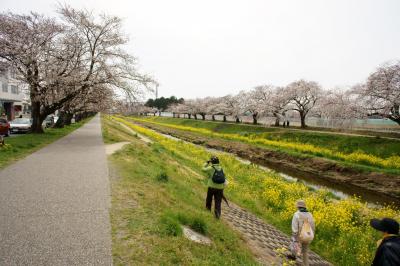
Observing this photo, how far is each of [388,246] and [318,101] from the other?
4469cm

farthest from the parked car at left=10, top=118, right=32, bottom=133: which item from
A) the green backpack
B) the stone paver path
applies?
the green backpack

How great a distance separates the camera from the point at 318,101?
45281mm

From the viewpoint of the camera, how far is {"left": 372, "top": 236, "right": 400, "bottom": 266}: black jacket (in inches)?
156

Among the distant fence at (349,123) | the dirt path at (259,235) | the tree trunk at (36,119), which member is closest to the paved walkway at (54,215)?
the dirt path at (259,235)

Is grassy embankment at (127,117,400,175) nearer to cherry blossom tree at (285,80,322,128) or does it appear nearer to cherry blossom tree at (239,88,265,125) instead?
cherry blossom tree at (285,80,322,128)

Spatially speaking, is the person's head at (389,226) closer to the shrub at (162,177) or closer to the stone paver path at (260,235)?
the stone paver path at (260,235)

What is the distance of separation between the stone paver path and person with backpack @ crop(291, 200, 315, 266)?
453 millimetres

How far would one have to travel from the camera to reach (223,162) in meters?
22.5

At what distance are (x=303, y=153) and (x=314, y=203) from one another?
1583 cm

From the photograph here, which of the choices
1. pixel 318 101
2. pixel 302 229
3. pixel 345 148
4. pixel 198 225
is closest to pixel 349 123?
→ pixel 345 148

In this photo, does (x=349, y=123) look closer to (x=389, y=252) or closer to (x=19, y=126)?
(x=389, y=252)

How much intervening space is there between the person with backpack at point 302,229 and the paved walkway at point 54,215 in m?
4.37

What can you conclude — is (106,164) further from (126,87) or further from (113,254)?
(126,87)

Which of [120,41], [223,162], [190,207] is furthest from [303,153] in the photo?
[190,207]
